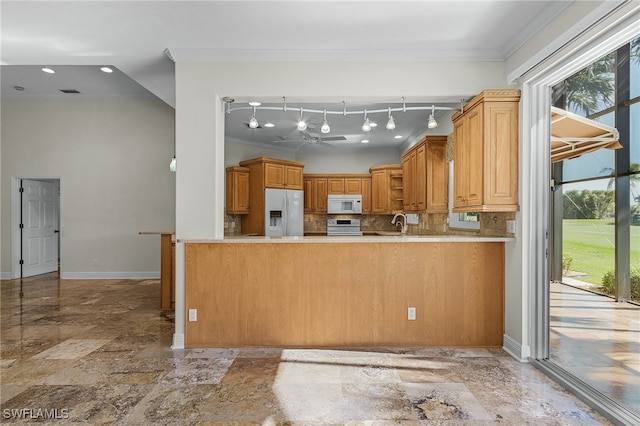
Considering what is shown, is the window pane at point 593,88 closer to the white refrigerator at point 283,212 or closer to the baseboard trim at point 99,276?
the white refrigerator at point 283,212

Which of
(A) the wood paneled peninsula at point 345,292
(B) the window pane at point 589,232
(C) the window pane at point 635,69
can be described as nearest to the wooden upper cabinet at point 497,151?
(A) the wood paneled peninsula at point 345,292

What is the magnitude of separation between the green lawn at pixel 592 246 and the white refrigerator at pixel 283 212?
16.0 ft

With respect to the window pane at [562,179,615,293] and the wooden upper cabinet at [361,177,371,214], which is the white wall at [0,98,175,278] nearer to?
the wooden upper cabinet at [361,177,371,214]

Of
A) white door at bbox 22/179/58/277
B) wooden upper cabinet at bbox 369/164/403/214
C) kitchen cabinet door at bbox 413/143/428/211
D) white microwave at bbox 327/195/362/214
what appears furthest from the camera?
white microwave at bbox 327/195/362/214

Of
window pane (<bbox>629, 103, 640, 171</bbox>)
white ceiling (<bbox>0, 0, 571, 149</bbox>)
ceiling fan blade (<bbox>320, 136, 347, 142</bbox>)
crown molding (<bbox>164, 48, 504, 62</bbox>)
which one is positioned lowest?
window pane (<bbox>629, 103, 640, 171</bbox>)

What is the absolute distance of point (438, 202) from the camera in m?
4.52

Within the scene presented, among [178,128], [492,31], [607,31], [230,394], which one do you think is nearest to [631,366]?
[607,31]

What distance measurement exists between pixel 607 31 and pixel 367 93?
69.3 inches

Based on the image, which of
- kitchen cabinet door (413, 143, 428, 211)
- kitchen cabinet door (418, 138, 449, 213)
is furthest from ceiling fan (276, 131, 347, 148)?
kitchen cabinet door (418, 138, 449, 213)

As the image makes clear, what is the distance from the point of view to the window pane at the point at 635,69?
432cm

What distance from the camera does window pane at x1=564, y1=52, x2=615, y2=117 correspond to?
15.5 feet

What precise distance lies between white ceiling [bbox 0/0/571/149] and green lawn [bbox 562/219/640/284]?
3576 mm

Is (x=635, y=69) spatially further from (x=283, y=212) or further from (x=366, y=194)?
(x=283, y=212)

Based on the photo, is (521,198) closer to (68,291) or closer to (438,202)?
(438,202)
